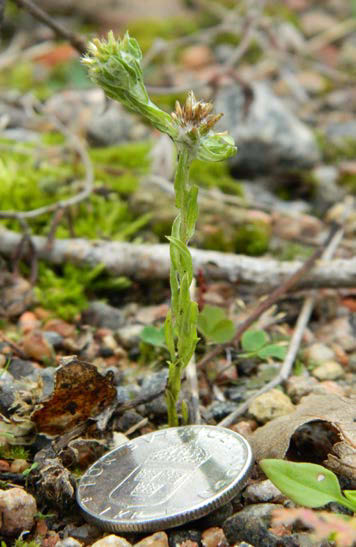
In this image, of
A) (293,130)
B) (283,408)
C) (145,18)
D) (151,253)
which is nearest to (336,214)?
(293,130)

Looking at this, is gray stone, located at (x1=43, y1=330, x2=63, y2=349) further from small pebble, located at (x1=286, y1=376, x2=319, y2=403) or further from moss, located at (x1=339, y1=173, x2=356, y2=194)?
moss, located at (x1=339, y1=173, x2=356, y2=194)

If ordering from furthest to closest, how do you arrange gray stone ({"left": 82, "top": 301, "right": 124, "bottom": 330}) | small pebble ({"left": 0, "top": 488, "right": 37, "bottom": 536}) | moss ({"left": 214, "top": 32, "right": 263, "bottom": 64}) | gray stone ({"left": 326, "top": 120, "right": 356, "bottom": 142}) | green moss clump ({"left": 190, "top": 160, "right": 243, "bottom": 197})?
moss ({"left": 214, "top": 32, "right": 263, "bottom": 64})
gray stone ({"left": 326, "top": 120, "right": 356, "bottom": 142})
green moss clump ({"left": 190, "top": 160, "right": 243, "bottom": 197})
gray stone ({"left": 82, "top": 301, "right": 124, "bottom": 330})
small pebble ({"left": 0, "top": 488, "right": 37, "bottom": 536})

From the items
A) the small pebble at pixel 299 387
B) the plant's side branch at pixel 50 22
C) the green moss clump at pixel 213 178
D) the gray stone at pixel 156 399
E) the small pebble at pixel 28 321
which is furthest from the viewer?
the green moss clump at pixel 213 178

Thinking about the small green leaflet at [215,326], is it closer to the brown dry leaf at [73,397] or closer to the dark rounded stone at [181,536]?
the brown dry leaf at [73,397]

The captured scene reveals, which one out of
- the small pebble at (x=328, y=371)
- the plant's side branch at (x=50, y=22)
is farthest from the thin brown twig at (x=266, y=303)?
the plant's side branch at (x=50, y=22)

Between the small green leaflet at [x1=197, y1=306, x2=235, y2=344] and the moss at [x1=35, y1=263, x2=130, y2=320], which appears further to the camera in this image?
the moss at [x1=35, y1=263, x2=130, y2=320]

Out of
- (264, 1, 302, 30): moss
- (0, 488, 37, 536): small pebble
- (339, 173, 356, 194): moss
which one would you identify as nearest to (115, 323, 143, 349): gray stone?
(0, 488, 37, 536): small pebble

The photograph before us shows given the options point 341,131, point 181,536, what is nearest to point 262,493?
point 181,536
